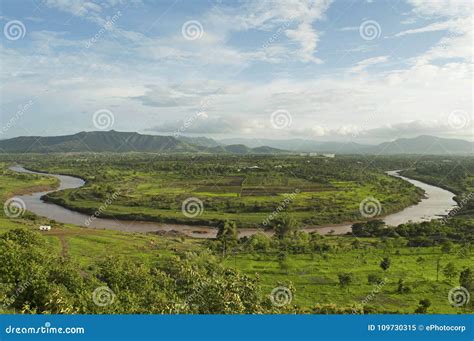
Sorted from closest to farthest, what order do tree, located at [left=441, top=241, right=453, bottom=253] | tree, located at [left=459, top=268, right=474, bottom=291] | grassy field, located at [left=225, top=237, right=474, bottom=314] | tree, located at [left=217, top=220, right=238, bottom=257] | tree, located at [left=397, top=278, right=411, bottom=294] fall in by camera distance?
grassy field, located at [left=225, top=237, right=474, bottom=314]
tree, located at [left=459, top=268, right=474, bottom=291]
tree, located at [left=397, top=278, right=411, bottom=294]
tree, located at [left=441, top=241, right=453, bottom=253]
tree, located at [left=217, top=220, right=238, bottom=257]

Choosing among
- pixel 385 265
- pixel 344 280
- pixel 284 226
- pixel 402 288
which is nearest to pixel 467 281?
pixel 402 288

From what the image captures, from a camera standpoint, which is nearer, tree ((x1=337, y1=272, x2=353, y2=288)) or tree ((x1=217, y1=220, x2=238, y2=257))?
tree ((x1=337, y1=272, x2=353, y2=288))

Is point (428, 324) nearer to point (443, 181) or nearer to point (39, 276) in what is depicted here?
point (39, 276)

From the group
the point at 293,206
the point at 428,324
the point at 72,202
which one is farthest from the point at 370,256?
the point at 72,202

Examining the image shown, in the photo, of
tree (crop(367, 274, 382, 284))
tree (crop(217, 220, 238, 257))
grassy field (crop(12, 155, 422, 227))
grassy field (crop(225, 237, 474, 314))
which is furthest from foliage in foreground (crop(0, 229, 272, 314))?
grassy field (crop(12, 155, 422, 227))

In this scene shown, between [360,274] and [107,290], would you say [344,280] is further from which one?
[107,290]

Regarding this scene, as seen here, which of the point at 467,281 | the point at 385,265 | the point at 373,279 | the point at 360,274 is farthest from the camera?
the point at 385,265

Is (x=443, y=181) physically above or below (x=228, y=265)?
above

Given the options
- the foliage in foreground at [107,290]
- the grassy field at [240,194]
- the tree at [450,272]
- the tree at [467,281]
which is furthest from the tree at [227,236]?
the tree at [467,281]

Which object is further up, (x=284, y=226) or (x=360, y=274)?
(x=284, y=226)

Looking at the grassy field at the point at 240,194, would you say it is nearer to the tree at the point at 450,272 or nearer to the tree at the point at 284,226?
the tree at the point at 284,226

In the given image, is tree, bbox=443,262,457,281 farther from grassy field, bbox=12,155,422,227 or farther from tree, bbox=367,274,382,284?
grassy field, bbox=12,155,422,227
